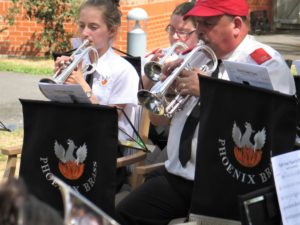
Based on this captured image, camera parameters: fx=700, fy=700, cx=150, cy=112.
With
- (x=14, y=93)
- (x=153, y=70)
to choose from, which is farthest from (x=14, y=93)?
(x=153, y=70)

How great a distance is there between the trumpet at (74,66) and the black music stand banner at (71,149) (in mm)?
270

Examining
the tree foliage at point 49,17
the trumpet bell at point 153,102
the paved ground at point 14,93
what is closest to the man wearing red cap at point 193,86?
the trumpet bell at point 153,102

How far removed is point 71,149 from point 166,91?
1.75ft

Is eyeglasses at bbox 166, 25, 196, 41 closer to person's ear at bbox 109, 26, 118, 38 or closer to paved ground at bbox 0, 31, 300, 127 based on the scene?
person's ear at bbox 109, 26, 118, 38

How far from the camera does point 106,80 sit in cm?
390

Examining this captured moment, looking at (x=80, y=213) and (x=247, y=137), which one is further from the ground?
(x=80, y=213)

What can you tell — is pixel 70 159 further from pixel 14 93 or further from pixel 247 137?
pixel 14 93

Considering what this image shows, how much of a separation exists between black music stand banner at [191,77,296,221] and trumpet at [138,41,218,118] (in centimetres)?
36

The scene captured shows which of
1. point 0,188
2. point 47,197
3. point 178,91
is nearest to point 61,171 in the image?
point 47,197

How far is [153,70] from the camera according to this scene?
376 cm

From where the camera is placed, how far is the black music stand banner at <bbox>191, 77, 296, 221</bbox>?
279 cm

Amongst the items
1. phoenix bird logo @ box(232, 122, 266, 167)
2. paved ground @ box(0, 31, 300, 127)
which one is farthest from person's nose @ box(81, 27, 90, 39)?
paved ground @ box(0, 31, 300, 127)

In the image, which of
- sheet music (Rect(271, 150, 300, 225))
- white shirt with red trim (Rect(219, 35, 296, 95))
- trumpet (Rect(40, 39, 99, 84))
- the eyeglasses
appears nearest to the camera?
sheet music (Rect(271, 150, 300, 225))

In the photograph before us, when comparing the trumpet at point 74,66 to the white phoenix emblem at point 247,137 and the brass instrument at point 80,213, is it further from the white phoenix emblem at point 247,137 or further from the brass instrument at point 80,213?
the brass instrument at point 80,213
